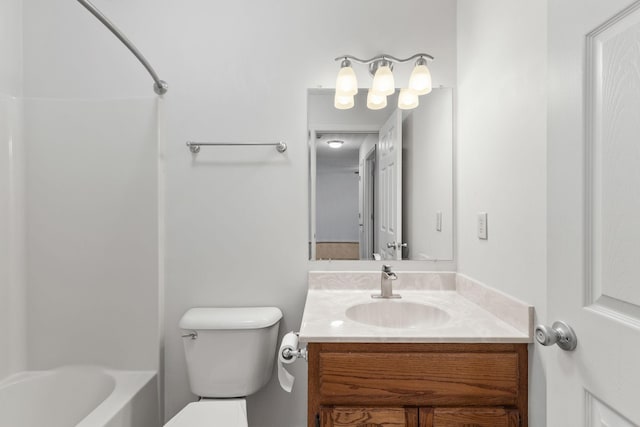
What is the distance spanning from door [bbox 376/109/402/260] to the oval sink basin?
27 centimetres

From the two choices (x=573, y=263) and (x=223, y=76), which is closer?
(x=573, y=263)

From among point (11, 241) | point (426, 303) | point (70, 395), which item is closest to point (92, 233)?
point (11, 241)

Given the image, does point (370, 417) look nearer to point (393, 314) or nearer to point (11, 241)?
point (393, 314)

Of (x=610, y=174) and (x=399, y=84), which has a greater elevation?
(x=399, y=84)

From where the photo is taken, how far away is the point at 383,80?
1.59 m

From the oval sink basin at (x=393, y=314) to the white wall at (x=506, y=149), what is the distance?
280 millimetres

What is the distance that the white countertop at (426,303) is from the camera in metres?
1.10

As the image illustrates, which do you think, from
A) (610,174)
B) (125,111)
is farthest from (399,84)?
(125,111)

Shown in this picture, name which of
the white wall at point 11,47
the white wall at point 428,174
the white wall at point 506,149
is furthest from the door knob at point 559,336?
the white wall at point 11,47

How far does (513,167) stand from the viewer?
1170mm

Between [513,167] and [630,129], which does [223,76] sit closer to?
[513,167]

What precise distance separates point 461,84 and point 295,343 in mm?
1373

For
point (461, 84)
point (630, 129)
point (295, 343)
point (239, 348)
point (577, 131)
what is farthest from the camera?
point (461, 84)

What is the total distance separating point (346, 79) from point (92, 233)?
142 cm
